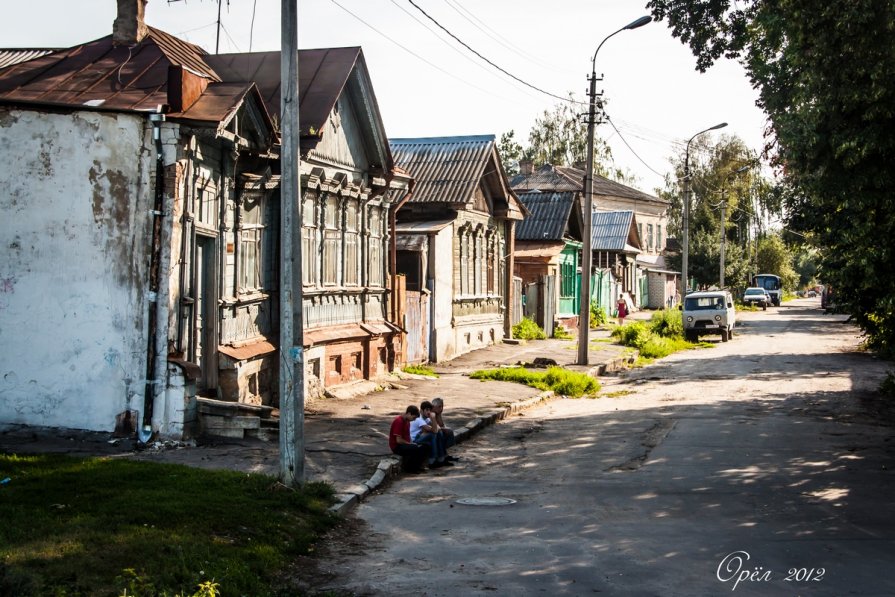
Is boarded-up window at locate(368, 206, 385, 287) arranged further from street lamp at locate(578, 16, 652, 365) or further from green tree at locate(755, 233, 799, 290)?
green tree at locate(755, 233, 799, 290)

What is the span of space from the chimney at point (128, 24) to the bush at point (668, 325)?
27.4 m

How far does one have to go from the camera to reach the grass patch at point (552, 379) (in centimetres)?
2206

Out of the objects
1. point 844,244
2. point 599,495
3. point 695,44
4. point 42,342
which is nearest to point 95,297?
point 42,342

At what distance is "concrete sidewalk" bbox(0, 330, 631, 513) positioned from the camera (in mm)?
11492

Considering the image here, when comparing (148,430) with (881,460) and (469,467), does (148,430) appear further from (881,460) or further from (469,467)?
(881,460)

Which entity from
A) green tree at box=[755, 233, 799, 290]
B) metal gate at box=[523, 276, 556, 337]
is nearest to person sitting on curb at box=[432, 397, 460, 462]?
metal gate at box=[523, 276, 556, 337]

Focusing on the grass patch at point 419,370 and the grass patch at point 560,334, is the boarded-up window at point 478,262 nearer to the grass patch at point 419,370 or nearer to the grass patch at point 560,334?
the grass patch at point 419,370

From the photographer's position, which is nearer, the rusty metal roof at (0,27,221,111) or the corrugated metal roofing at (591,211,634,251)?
the rusty metal roof at (0,27,221,111)

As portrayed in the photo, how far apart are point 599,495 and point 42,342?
7.56m

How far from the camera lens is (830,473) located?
12.1 m

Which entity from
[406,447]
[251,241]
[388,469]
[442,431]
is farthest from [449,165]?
[388,469]

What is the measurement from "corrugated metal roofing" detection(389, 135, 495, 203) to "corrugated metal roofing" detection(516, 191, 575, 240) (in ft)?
36.9

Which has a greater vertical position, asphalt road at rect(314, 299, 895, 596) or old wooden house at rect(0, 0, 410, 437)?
old wooden house at rect(0, 0, 410, 437)

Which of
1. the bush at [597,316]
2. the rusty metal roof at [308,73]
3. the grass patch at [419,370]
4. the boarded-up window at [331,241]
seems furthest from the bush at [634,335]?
the rusty metal roof at [308,73]
